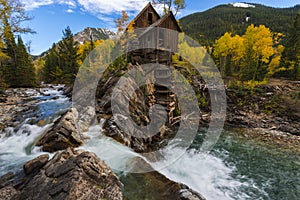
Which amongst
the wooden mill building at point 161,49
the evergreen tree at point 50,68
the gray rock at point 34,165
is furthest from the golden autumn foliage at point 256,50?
the evergreen tree at point 50,68

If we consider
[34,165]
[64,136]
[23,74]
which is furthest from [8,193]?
[23,74]

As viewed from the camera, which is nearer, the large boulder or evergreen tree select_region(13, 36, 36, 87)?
the large boulder

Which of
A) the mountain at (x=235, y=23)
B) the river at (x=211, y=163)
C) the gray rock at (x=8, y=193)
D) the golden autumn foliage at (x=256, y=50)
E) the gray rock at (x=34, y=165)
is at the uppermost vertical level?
the mountain at (x=235, y=23)

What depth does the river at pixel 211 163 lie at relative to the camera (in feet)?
21.8

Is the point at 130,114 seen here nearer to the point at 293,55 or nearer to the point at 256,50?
the point at 256,50

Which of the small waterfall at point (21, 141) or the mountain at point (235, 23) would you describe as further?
the mountain at point (235, 23)

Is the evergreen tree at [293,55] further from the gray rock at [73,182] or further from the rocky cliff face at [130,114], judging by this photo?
the gray rock at [73,182]

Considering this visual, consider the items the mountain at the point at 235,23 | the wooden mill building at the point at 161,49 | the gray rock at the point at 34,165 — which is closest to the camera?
the gray rock at the point at 34,165

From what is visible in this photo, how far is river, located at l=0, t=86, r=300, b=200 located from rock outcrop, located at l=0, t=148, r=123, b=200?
0.91 m

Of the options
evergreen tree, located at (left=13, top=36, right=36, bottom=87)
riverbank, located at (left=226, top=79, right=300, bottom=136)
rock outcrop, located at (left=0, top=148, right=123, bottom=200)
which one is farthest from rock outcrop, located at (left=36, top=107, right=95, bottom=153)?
evergreen tree, located at (left=13, top=36, right=36, bottom=87)

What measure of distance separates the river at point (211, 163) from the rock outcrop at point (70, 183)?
0.91 metres

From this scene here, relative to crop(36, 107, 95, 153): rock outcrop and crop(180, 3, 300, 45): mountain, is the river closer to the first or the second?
crop(36, 107, 95, 153): rock outcrop

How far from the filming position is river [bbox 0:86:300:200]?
6648 millimetres

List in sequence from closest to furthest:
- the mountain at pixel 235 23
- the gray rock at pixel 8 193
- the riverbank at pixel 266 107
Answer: the gray rock at pixel 8 193, the riverbank at pixel 266 107, the mountain at pixel 235 23
